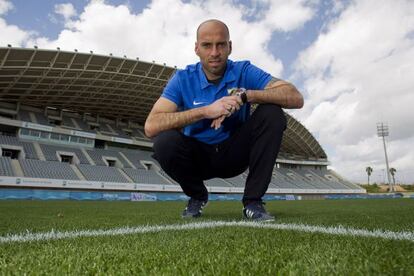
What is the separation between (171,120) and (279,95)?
1.02 meters

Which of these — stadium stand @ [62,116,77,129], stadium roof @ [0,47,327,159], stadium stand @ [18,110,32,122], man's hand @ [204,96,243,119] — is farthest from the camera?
stadium stand @ [62,116,77,129]

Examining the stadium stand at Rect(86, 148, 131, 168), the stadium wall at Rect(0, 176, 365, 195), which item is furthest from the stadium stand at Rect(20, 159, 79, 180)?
the stadium stand at Rect(86, 148, 131, 168)

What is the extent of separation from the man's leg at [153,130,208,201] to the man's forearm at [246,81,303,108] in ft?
2.60

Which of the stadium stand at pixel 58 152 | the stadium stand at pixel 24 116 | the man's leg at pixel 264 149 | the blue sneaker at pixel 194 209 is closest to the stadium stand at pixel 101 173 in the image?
the stadium stand at pixel 58 152

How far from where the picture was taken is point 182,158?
3.36 m

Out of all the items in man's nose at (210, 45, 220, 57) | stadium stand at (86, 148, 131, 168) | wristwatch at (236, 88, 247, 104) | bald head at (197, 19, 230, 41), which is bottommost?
wristwatch at (236, 88, 247, 104)

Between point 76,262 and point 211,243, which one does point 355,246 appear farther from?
point 76,262

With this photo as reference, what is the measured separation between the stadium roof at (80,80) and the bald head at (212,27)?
21.2 m

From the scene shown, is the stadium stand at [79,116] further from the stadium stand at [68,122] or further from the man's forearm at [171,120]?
the man's forearm at [171,120]

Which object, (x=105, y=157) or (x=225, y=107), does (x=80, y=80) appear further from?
(x=225, y=107)

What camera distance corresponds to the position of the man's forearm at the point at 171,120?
2975 millimetres

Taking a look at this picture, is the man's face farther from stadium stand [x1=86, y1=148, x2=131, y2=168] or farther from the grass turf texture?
stadium stand [x1=86, y1=148, x2=131, y2=168]

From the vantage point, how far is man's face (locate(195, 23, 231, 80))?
9.59 feet

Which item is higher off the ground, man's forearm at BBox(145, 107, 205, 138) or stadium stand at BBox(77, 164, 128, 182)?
stadium stand at BBox(77, 164, 128, 182)
